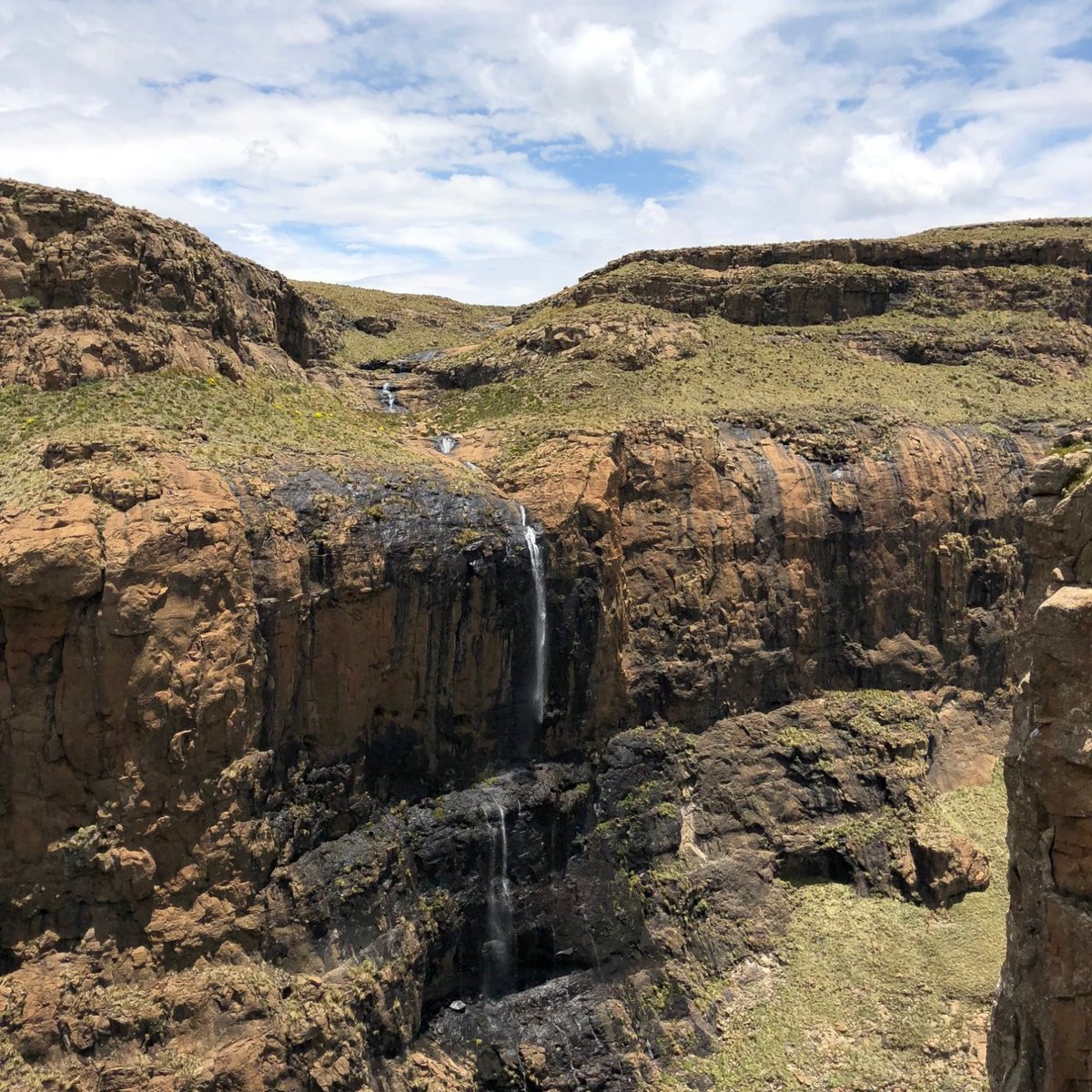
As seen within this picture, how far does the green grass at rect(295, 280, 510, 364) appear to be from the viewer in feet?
189

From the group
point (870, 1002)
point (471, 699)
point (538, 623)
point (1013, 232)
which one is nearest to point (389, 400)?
point (538, 623)

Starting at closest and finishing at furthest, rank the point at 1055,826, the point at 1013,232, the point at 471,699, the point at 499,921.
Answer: the point at 1055,826
the point at 499,921
the point at 471,699
the point at 1013,232

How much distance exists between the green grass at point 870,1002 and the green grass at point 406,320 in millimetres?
33416

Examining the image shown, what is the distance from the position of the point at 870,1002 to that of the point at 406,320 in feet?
155

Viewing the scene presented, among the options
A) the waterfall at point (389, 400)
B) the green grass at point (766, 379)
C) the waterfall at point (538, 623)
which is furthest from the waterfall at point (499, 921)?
the waterfall at point (389, 400)

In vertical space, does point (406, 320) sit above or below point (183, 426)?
above

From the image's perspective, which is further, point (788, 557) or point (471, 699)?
point (788, 557)

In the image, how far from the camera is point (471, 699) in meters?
31.2

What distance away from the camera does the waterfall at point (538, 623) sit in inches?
1273

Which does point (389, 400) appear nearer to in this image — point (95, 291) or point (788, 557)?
point (95, 291)

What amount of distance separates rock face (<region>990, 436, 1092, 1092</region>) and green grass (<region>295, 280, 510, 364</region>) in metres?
41.5

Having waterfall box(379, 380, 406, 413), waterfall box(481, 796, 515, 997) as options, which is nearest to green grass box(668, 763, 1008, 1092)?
waterfall box(481, 796, 515, 997)

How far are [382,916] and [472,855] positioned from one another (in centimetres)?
316

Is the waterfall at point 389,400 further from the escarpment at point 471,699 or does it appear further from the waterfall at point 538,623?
the waterfall at point 538,623
